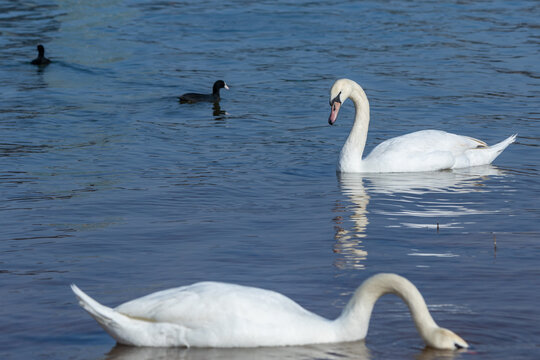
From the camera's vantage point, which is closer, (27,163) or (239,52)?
(27,163)

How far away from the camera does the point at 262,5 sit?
31.2 metres

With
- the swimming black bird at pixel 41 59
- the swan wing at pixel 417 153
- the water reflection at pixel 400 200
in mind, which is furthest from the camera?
the swimming black bird at pixel 41 59

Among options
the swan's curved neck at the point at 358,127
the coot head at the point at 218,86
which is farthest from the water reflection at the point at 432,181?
the coot head at the point at 218,86

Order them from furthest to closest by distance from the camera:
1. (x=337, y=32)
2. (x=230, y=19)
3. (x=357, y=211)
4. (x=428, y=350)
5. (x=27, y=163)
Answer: (x=230, y=19)
(x=337, y=32)
(x=27, y=163)
(x=357, y=211)
(x=428, y=350)

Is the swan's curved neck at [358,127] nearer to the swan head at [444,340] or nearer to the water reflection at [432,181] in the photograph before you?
the water reflection at [432,181]

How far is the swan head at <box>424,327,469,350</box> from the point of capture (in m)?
6.39

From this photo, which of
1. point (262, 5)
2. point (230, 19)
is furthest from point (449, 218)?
point (262, 5)

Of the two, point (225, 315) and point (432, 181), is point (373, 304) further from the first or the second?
point (432, 181)

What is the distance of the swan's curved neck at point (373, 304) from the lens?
6.40 meters

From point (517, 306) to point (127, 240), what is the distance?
12.3ft

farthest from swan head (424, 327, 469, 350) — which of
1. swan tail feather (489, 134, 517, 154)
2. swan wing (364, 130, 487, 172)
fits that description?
swan tail feather (489, 134, 517, 154)

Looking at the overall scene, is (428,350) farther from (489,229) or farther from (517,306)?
(489,229)

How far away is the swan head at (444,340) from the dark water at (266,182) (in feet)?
0.25

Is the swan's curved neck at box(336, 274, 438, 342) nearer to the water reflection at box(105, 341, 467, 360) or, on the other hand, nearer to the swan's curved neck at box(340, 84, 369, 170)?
the water reflection at box(105, 341, 467, 360)
